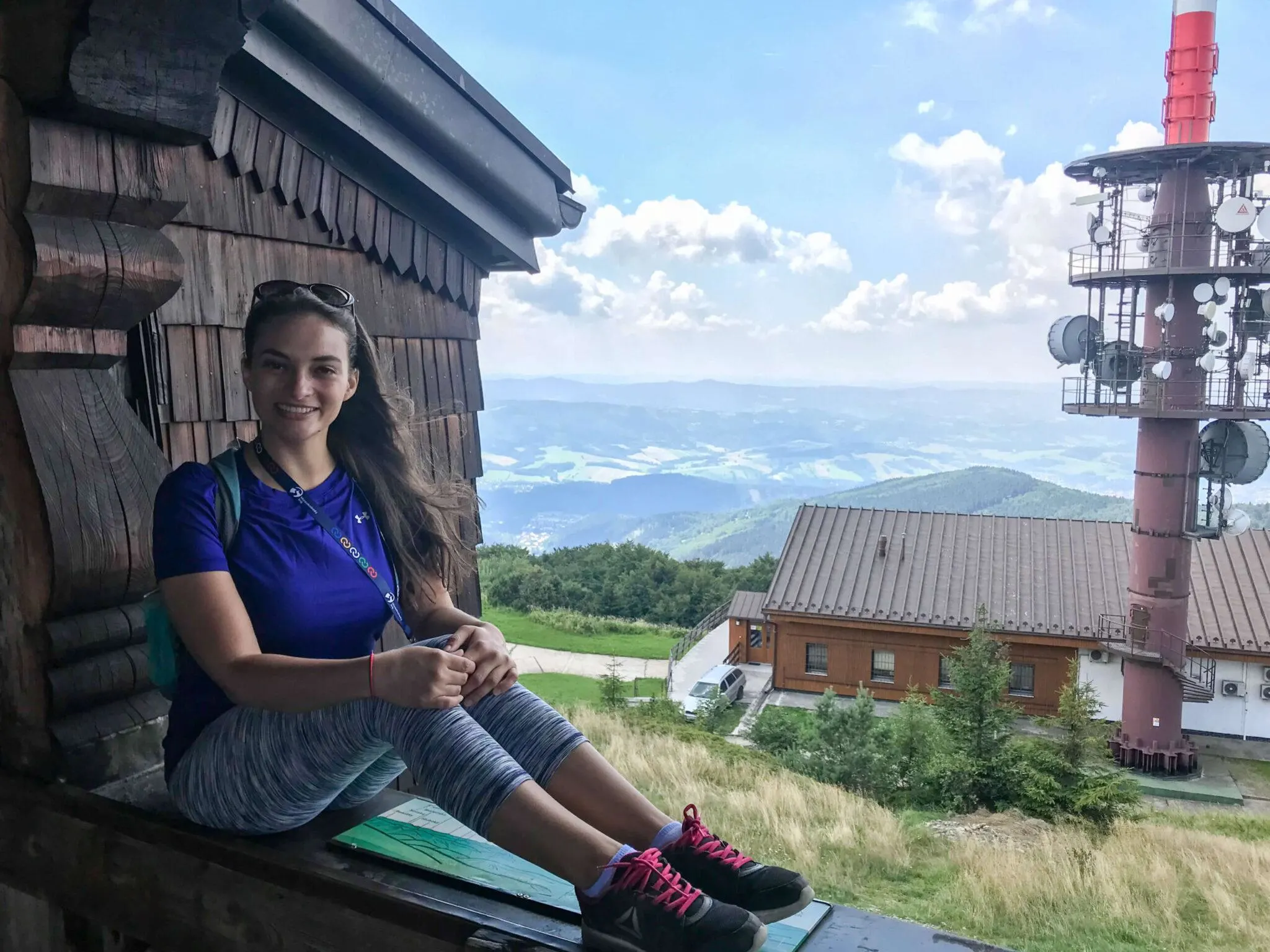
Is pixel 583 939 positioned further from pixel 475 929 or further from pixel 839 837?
pixel 839 837

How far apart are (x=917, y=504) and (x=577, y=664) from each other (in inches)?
1048

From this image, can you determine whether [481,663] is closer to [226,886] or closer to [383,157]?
[226,886]

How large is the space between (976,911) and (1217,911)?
1.42 meters

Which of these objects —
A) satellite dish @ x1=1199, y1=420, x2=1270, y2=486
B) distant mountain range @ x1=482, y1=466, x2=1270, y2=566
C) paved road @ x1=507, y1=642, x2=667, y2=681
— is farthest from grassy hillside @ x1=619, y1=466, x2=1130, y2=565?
satellite dish @ x1=1199, y1=420, x2=1270, y2=486

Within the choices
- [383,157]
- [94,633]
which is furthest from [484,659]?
[383,157]

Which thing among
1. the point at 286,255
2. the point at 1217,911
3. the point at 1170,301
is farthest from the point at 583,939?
the point at 1170,301

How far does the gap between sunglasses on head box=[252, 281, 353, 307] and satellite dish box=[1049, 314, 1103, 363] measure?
12389mm

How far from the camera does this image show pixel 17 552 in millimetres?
1527

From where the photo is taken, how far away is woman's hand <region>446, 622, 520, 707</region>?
122 centimetres

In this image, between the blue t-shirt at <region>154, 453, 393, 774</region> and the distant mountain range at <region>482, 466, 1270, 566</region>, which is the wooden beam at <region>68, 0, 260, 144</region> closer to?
the blue t-shirt at <region>154, 453, 393, 774</region>

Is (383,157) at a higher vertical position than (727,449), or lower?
higher

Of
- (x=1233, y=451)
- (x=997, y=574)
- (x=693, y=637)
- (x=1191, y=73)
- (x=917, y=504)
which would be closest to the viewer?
(x=1233, y=451)

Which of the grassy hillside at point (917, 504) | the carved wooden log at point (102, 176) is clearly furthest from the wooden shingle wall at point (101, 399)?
the grassy hillside at point (917, 504)

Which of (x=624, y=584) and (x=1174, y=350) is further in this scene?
(x=624, y=584)
